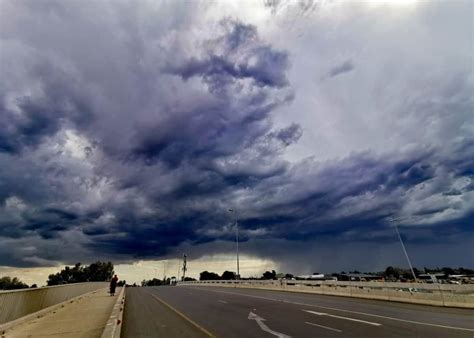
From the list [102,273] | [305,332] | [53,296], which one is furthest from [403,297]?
[102,273]

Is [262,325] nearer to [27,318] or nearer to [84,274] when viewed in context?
[27,318]

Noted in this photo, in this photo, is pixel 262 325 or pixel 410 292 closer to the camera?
pixel 262 325

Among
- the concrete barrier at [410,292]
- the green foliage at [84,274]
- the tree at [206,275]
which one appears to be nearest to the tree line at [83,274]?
the green foliage at [84,274]

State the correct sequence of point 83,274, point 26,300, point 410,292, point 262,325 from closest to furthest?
point 262,325
point 26,300
point 410,292
point 83,274

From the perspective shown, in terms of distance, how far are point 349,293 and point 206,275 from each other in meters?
133

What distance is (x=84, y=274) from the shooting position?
155 m

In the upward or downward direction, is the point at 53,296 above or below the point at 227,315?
above

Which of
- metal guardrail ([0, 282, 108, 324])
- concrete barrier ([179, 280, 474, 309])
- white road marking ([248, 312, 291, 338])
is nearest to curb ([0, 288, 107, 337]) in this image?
metal guardrail ([0, 282, 108, 324])

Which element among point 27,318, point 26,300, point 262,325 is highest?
point 26,300

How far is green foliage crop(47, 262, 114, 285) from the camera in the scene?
5469 inches

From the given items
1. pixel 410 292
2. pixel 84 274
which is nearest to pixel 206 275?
pixel 84 274

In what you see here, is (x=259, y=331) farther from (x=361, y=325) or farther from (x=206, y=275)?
(x=206, y=275)

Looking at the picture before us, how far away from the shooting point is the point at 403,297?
84.6 ft

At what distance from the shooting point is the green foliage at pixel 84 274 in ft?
456
